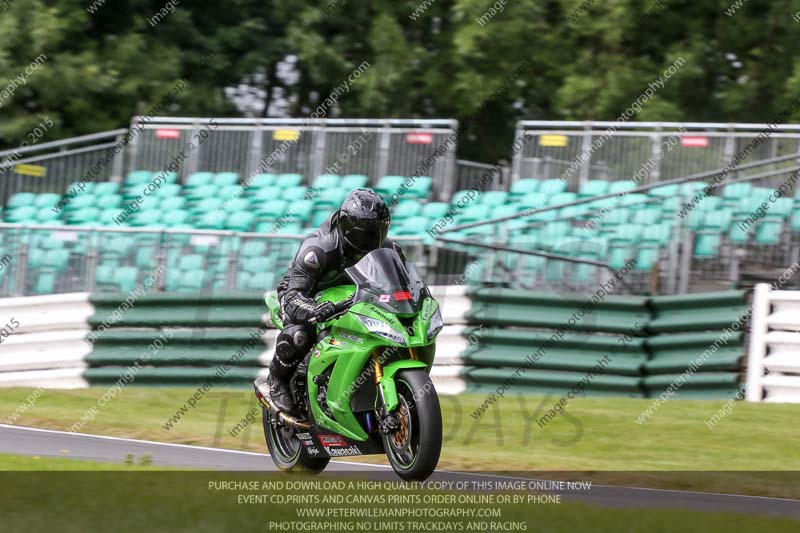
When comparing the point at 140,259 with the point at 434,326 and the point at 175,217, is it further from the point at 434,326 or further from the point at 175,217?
the point at 434,326

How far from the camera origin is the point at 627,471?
9242 mm

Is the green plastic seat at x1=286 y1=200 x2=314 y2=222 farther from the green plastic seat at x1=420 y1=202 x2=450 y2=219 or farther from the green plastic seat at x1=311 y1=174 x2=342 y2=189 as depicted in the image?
the green plastic seat at x1=420 y1=202 x2=450 y2=219

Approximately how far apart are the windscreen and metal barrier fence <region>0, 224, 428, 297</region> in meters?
5.56

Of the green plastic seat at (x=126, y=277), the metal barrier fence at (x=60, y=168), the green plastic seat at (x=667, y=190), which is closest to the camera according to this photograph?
the green plastic seat at (x=667, y=190)

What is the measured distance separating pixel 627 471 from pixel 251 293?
593 cm

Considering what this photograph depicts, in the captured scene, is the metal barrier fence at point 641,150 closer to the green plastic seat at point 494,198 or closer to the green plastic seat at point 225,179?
the green plastic seat at point 494,198

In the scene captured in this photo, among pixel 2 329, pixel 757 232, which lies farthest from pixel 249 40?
pixel 757 232

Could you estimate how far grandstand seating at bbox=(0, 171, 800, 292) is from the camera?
13.3 meters

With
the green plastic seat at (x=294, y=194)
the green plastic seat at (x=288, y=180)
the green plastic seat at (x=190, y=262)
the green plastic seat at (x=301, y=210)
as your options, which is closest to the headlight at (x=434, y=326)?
the green plastic seat at (x=190, y=262)

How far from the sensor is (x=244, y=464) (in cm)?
941

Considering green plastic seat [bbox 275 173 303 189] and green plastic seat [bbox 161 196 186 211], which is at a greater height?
green plastic seat [bbox 275 173 303 189]

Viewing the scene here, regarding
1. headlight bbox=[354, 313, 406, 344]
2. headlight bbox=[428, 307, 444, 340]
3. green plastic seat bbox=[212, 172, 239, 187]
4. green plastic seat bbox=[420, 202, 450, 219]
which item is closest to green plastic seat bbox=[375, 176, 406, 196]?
green plastic seat bbox=[420, 202, 450, 219]

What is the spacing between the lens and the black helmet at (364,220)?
25.4 ft

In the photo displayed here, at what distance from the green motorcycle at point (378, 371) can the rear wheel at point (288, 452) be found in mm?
262
